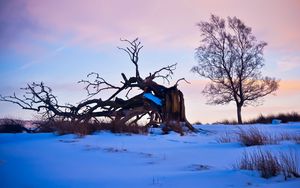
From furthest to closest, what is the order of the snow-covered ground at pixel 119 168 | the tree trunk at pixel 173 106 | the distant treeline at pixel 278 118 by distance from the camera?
the distant treeline at pixel 278 118, the tree trunk at pixel 173 106, the snow-covered ground at pixel 119 168

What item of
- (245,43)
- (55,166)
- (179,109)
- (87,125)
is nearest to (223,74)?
(245,43)

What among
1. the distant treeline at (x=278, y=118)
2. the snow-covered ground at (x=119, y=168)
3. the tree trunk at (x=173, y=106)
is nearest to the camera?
the snow-covered ground at (x=119, y=168)

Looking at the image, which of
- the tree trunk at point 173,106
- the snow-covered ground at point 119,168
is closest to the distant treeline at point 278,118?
the tree trunk at point 173,106

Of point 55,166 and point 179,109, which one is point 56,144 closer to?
point 55,166

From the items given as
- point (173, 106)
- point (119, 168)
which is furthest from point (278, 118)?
point (119, 168)

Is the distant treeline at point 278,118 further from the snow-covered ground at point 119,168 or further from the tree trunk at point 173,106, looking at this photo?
the snow-covered ground at point 119,168

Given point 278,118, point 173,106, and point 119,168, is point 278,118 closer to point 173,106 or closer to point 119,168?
point 173,106

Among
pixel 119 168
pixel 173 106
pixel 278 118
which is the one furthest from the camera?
pixel 278 118

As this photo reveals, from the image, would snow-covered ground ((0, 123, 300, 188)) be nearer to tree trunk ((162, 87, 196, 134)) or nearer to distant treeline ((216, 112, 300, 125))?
tree trunk ((162, 87, 196, 134))

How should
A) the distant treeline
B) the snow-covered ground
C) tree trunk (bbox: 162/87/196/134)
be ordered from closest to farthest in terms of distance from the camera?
the snow-covered ground, tree trunk (bbox: 162/87/196/134), the distant treeline

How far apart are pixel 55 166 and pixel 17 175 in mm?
696

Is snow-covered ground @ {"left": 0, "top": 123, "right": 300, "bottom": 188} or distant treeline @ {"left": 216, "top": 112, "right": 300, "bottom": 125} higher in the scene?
distant treeline @ {"left": 216, "top": 112, "right": 300, "bottom": 125}

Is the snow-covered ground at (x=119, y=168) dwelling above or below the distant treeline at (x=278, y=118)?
below

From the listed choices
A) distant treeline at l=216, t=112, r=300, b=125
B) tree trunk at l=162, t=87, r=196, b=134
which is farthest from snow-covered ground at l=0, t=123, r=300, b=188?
distant treeline at l=216, t=112, r=300, b=125
